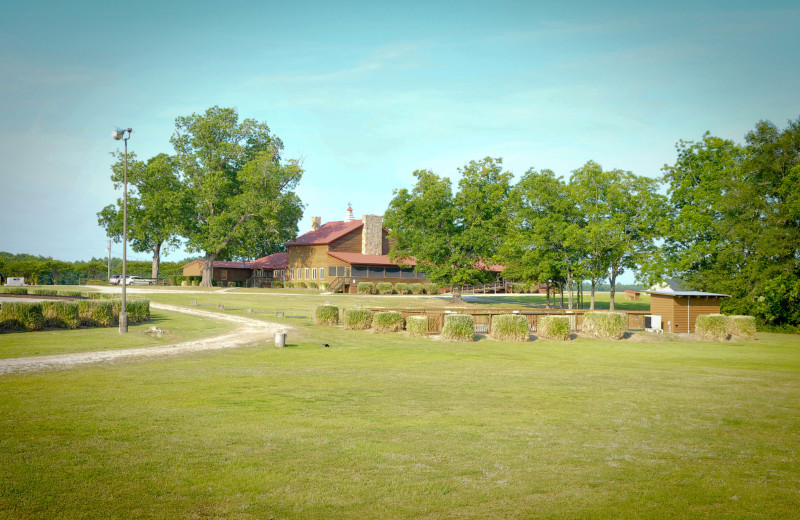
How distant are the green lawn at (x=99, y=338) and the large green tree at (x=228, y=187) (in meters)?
36.2

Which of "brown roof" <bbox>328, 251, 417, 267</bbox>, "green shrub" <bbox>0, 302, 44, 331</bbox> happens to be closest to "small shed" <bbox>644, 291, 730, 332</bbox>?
"green shrub" <bbox>0, 302, 44, 331</bbox>

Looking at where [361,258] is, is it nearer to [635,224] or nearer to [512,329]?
[635,224]

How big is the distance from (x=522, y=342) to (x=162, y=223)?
172 feet

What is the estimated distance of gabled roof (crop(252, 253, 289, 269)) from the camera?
7886 cm

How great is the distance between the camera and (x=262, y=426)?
31.0 ft

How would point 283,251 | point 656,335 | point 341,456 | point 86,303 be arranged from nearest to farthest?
point 341,456, point 86,303, point 656,335, point 283,251

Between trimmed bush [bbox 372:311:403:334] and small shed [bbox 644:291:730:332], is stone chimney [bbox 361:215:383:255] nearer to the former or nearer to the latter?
small shed [bbox 644:291:730:332]

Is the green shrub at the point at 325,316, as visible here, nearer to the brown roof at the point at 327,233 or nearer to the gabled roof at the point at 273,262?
the brown roof at the point at 327,233

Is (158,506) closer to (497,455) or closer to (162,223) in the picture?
(497,455)

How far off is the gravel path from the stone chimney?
135ft

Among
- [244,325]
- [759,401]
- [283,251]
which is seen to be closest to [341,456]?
[759,401]

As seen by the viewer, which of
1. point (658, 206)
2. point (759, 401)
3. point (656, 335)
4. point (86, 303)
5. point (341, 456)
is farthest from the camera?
point (658, 206)

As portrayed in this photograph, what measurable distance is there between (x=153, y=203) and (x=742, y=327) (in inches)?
2253

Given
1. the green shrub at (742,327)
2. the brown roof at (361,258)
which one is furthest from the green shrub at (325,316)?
the brown roof at (361,258)
